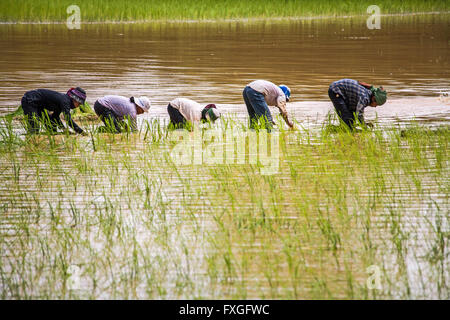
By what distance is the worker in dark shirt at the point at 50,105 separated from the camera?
7566 millimetres

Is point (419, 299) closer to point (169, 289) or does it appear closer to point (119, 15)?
point (169, 289)

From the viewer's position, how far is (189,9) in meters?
23.4

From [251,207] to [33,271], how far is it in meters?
1.76

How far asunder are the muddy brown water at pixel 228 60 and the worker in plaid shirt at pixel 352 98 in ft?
4.14

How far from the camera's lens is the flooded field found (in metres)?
3.95

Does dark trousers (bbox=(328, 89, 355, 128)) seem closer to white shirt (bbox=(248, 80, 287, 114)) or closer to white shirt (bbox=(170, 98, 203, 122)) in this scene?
white shirt (bbox=(248, 80, 287, 114))

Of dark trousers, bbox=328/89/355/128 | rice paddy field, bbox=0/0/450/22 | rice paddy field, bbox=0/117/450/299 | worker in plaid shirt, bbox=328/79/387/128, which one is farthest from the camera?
rice paddy field, bbox=0/0/450/22

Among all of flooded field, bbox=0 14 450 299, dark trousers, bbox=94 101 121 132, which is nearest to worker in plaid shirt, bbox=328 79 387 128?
flooded field, bbox=0 14 450 299

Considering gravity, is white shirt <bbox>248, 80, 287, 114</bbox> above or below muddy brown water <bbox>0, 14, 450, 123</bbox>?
below

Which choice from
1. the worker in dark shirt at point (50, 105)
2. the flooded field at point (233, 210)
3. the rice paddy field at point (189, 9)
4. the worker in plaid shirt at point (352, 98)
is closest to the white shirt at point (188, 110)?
the flooded field at point (233, 210)

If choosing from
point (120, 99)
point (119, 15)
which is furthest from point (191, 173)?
point (119, 15)

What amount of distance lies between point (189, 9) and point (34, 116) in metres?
16.5

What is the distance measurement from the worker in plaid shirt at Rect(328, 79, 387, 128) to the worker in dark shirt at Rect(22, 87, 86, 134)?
288 cm
